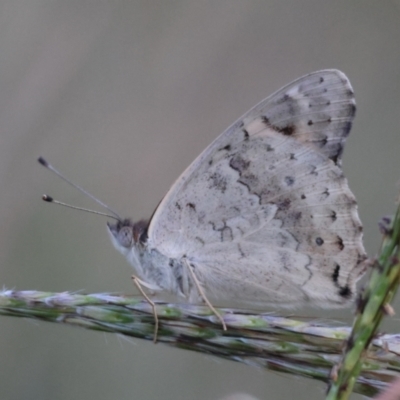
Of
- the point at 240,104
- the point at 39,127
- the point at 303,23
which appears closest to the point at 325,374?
the point at 39,127

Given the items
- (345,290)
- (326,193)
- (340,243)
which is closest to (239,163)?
(326,193)

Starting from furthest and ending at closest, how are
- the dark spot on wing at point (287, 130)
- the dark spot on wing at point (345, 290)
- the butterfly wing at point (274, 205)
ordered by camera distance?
A: the dark spot on wing at point (287, 130) < the butterfly wing at point (274, 205) < the dark spot on wing at point (345, 290)

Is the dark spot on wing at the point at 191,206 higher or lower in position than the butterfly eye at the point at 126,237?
higher

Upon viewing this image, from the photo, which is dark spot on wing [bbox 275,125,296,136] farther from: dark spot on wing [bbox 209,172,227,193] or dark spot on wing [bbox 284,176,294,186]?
dark spot on wing [bbox 209,172,227,193]

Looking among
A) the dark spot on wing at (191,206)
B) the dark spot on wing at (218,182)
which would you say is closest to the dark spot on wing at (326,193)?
the dark spot on wing at (218,182)

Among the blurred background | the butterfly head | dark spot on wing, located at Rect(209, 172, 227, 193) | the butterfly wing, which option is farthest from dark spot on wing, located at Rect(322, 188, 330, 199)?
the blurred background

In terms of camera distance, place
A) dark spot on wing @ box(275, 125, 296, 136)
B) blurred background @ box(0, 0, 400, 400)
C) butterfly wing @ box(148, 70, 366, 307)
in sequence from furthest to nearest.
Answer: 1. blurred background @ box(0, 0, 400, 400)
2. dark spot on wing @ box(275, 125, 296, 136)
3. butterfly wing @ box(148, 70, 366, 307)

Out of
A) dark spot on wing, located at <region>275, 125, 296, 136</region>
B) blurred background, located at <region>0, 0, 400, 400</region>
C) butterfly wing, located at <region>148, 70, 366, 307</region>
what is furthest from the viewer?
blurred background, located at <region>0, 0, 400, 400</region>

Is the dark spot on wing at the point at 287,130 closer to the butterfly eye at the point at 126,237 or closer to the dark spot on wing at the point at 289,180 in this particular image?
the dark spot on wing at the point at 289,180
